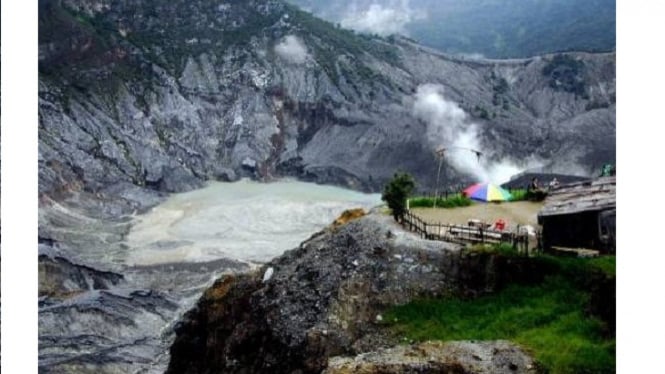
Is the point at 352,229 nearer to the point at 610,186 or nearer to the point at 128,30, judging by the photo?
the point at 610,186

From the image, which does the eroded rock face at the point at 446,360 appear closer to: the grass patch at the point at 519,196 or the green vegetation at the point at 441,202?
the green vegetation at the point at 441,202

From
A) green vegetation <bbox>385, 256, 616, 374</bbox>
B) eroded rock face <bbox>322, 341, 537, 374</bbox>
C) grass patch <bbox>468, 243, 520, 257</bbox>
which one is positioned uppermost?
grass patch <bbox>468, 243, 520, 257</bbox>

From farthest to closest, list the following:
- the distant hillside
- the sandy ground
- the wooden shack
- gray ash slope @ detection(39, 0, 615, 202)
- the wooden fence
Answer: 1. the distant hillside
2. gray ash slope @ detection(39, 0, 615, 202)
3. the sandy ground
4. the wooden fence
5. the wooden shack

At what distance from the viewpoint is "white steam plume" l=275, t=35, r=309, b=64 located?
264 ft

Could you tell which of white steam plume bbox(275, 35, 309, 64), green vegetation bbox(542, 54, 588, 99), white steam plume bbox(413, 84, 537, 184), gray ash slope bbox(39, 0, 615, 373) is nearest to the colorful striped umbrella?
gray ash slope bbox(39, 0, 615, 373)

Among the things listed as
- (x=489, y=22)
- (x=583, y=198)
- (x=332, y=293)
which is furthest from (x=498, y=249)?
(x=489, y=22)

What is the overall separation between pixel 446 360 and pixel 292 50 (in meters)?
69.7

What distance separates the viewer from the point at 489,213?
2047 centimetres

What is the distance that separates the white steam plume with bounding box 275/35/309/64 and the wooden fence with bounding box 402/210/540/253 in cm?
6234

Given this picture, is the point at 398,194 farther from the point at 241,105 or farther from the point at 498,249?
the point at 241,105

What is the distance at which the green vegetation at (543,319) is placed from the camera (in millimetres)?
13016

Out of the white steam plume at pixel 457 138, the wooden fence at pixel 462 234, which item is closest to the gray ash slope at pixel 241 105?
the white steam plume at pixel 457 138

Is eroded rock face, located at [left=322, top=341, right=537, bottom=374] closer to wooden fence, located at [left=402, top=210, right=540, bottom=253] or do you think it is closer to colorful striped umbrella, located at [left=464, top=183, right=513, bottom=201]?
wooden fence, located at [left=402, top=210, right=540, bottom=253]
